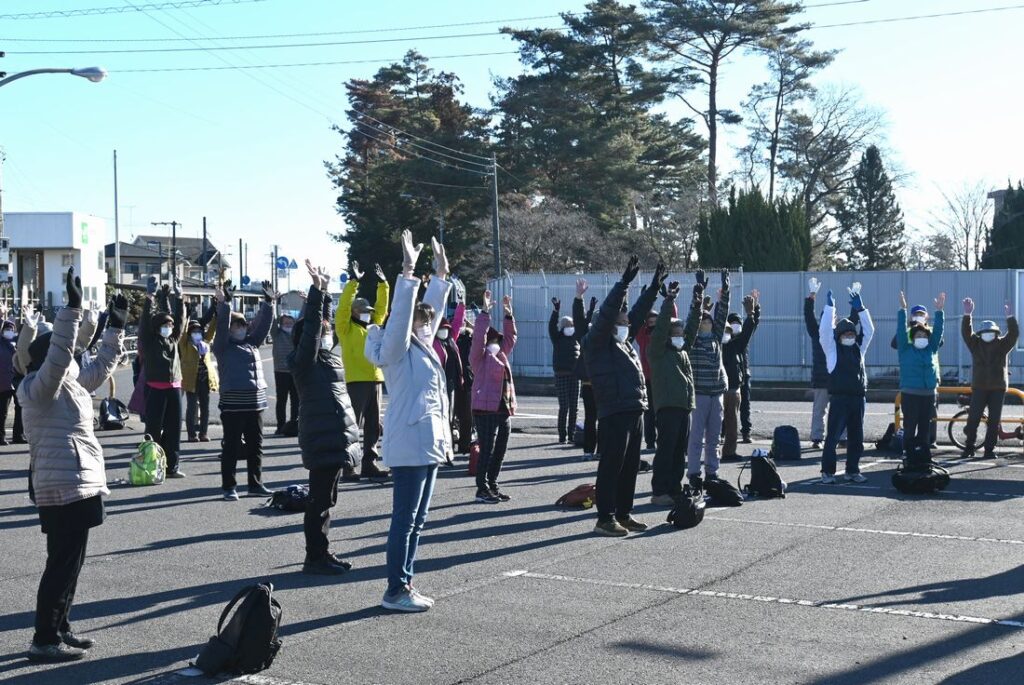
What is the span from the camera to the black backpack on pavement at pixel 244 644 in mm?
6012

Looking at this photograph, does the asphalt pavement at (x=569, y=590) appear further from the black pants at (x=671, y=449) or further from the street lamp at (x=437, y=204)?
the street lamp at (x=437, y=204)

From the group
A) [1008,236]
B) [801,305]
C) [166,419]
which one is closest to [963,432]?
[166,419]

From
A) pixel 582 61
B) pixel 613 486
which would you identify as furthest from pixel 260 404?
pixel 582 61

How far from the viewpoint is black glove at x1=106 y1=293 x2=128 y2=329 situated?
7.08 metres

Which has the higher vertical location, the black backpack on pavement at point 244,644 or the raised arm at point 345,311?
the raised arm at point 345,311

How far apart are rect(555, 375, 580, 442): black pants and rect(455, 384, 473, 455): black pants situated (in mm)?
1410

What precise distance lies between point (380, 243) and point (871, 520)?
151ft

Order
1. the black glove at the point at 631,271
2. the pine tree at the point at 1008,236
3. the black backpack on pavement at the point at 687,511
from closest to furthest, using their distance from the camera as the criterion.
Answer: the black glove at the point at 631,271 < the black backpack on pavement at the point at 687,511 < the pine tree at the point at 1008,236

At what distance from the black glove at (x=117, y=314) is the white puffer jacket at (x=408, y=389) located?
151 centimetres

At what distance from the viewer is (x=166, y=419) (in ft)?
45.4

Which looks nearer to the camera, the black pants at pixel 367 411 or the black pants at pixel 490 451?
the black pants at pixel 490 451

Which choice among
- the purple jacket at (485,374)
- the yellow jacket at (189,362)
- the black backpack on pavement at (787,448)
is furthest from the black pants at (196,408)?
the black backpack on pavement at (787,448)

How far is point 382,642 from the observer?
6586 millimetres

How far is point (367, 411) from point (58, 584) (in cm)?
703
